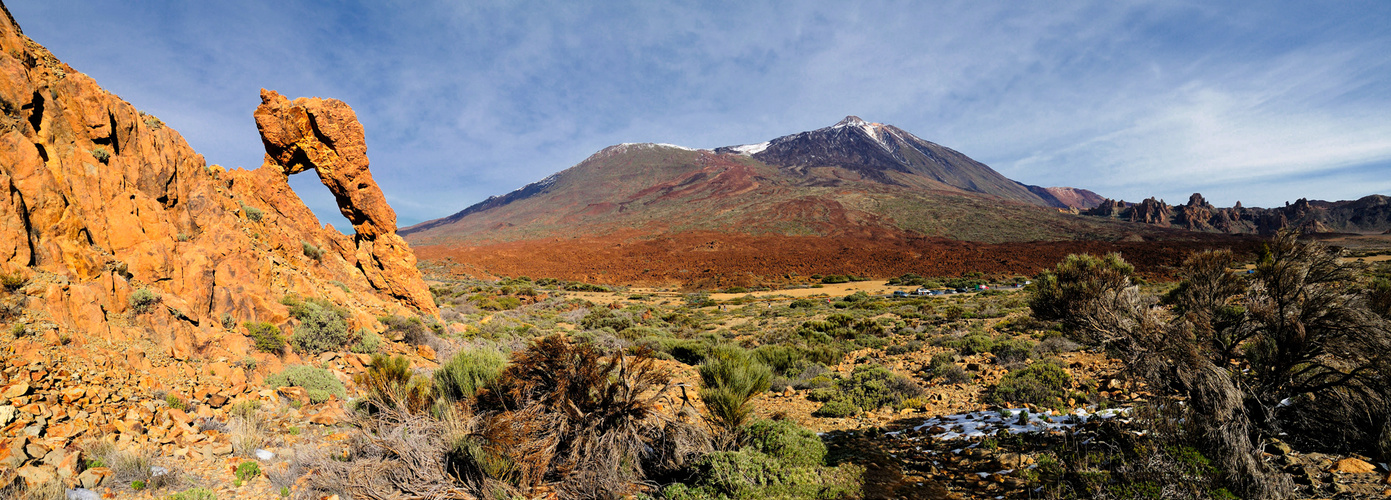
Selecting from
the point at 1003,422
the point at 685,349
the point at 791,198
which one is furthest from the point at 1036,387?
the point at 791,198

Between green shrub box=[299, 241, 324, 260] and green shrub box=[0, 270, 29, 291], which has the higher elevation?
green shrub box=[299, 241, 324, 260]

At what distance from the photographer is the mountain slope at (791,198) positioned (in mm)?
58906

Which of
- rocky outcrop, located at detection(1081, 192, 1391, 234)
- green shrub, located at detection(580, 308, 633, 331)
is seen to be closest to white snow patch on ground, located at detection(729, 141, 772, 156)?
rocky outcrop, located at detection(1081, 192, 1391, 234)

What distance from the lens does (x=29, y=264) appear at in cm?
497

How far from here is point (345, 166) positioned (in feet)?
36.9

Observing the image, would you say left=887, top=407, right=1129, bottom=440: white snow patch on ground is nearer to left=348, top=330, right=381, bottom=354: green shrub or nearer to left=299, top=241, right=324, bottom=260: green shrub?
left=348, top=330, right=381, bottom=354: green shrub

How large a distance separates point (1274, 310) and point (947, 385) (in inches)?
170

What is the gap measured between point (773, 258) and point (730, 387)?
3806 cm

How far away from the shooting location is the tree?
379cm

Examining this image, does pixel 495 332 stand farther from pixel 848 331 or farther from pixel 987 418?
pixel 987 418

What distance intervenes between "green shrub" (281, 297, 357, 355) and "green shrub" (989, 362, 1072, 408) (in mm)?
10306

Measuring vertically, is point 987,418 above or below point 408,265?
below

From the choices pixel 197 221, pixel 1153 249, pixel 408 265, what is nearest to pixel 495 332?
pixel 408 265

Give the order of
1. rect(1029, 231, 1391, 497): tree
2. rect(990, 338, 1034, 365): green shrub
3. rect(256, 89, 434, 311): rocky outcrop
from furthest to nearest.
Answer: rect(256, 89, 434, 311): rocky outcrop → rect(990, 338, 1034, 365): green shrub → rect(1029, 231, 1391, 497): tree
